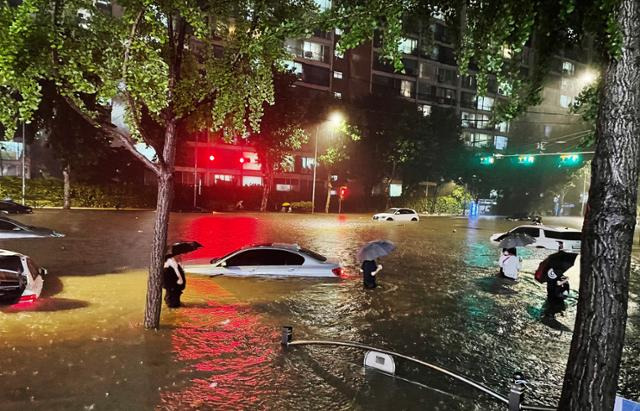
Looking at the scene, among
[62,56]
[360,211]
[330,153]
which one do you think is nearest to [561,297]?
[62,56]

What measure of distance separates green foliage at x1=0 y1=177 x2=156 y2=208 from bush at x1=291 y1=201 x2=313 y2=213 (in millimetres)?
14752

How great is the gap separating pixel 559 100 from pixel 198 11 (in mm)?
95673

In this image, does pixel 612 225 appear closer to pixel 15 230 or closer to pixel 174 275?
pixel 174 275

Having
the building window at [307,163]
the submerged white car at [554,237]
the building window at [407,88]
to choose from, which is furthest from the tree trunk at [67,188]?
the building window at [407,88]

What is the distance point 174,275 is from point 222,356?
305cm

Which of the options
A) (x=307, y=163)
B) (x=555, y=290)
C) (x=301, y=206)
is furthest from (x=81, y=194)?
(x=555, y=290)

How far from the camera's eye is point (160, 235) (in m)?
8.64

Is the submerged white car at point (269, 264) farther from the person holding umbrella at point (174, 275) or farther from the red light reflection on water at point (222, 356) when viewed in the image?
the person holding umbrella at point (174, 275)

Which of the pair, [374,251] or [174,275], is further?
[374,251]

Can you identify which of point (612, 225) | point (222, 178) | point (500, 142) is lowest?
point (612, 225)

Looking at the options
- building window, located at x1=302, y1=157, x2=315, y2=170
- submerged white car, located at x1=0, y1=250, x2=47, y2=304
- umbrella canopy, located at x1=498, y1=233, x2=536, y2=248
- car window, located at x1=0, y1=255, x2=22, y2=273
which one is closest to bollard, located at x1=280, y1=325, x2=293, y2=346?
submerged white car, located at x1=0, y1=250, x2=47, y2=304

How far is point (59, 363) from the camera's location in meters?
7.01

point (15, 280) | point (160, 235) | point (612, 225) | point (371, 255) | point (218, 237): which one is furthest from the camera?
point (218, 237)

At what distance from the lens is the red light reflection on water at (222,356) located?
20.1 ft
